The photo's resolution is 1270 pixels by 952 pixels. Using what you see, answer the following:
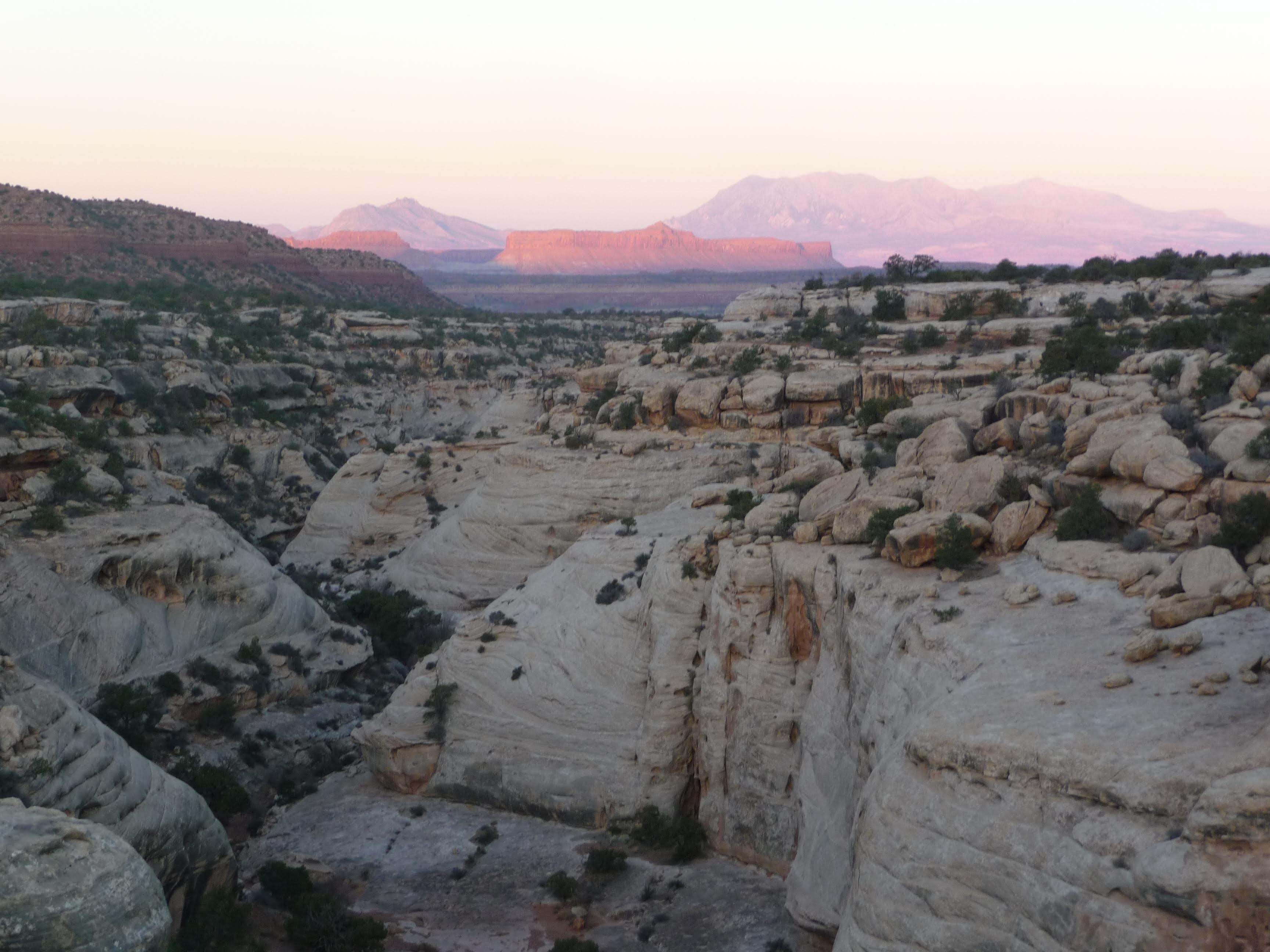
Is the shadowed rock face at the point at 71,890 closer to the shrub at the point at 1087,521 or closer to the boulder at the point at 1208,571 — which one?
the boulder at the point at 1208,571

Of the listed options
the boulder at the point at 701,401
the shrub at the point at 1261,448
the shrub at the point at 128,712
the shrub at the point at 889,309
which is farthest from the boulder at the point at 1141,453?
the shrub at the point at 889,309

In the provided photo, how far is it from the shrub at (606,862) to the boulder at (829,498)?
796 centimetres

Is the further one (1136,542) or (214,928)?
(214,928)

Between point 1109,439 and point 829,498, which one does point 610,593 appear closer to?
point 829,498

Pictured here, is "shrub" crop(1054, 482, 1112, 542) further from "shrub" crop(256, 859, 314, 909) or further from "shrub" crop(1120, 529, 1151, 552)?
"shrub" crop(256, 859, 314, 909)

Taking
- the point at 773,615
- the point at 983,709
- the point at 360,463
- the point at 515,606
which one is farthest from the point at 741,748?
the point at 360,463

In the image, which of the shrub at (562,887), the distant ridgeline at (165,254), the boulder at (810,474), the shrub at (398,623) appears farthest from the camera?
the distant ridgeline at (165,254)

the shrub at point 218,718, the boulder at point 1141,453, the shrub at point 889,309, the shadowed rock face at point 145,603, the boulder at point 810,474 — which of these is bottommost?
the shrub at point 218,718

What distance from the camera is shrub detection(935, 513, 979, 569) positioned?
20.8 m

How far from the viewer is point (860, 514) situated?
948 inches

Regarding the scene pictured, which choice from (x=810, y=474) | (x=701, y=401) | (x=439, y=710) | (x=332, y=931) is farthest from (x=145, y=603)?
(x=701, y=401)

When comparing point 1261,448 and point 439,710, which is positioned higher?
point 1261,448

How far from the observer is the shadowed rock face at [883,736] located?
11.6 m

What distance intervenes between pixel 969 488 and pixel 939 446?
323 centimetres
